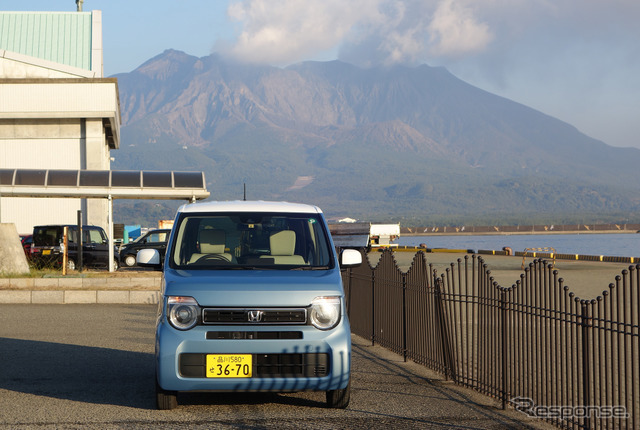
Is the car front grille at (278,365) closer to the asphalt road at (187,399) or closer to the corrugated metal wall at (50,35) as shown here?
the asphalt road at (187,399)

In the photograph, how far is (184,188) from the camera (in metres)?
27.6

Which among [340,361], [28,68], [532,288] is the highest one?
[28,68]

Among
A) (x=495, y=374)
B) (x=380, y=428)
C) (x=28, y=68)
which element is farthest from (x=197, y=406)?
(x=28, y=68)

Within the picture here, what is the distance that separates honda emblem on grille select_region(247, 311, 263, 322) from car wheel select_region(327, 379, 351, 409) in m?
1.08

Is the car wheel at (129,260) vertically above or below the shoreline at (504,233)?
below

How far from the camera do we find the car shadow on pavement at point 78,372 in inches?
333

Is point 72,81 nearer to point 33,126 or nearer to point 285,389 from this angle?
point 33,126

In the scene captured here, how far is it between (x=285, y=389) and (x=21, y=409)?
8.28ft

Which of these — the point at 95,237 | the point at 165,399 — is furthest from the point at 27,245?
the point at 165,399

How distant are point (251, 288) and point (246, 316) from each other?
0.79ft

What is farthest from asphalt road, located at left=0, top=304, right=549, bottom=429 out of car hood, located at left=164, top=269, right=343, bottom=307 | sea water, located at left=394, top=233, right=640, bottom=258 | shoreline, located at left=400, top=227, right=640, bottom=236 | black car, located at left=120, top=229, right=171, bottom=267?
shoreline, located at left=400, top=227, right=640, bottom=236

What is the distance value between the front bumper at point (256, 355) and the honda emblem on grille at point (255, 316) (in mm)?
82

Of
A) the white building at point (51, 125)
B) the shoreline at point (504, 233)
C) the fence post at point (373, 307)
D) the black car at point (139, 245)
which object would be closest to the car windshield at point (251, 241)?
the fence post at point (373, 307)

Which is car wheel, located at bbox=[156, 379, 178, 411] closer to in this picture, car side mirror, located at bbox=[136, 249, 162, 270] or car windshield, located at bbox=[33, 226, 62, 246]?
car side mirror, located at bbox=[136, 249, 162, 270]
